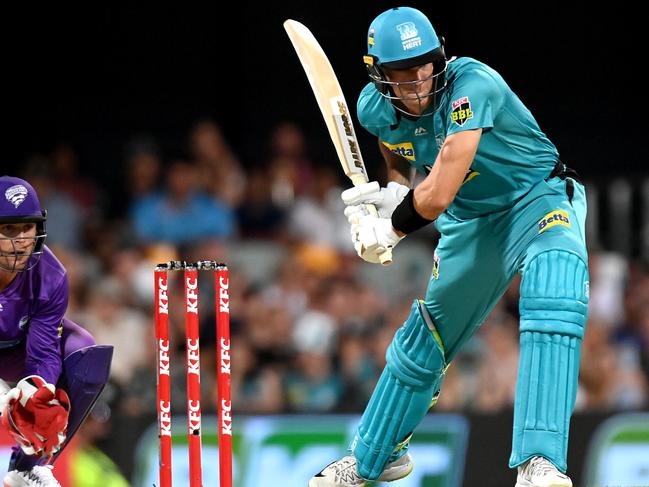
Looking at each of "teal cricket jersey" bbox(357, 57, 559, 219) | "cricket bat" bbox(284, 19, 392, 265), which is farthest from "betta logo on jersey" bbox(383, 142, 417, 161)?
"cricket bat" bbox(284, 19, 392, 265)

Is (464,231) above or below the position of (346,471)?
above

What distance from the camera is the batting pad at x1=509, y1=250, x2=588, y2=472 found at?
4.57m

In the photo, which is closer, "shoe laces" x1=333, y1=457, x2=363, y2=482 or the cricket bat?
the cricket bat

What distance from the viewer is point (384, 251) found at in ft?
16.0

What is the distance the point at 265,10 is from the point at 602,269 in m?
3.99

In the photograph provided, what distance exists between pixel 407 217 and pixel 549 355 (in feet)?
2.37

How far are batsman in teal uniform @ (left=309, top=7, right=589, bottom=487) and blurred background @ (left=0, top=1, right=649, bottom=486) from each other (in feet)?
7.82

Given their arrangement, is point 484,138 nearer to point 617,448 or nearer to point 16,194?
point 16,194

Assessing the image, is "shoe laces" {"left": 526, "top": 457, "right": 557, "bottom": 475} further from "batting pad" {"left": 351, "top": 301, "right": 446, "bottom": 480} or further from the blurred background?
the blurred background

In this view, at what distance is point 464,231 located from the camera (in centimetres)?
509

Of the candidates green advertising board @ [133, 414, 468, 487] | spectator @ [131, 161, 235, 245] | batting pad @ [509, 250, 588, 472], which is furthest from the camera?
spectator @ [131, 161, 235, 245]

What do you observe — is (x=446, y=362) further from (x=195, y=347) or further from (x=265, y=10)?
(x=265, y=10)

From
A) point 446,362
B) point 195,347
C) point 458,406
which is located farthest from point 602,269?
point 195,347

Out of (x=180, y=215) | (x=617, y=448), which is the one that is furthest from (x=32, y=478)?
(x=180, y=215)
